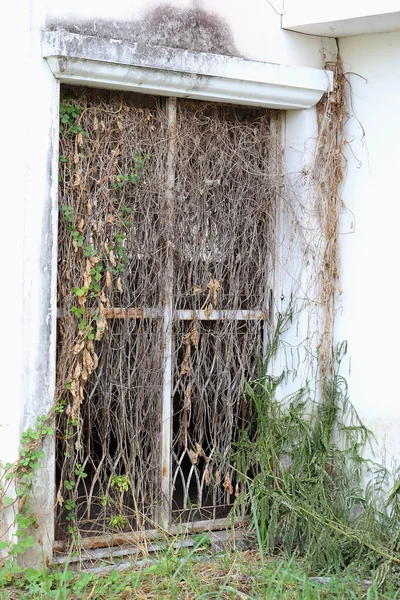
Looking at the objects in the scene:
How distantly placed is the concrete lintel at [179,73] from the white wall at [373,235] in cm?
30

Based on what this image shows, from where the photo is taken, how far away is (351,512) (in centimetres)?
556

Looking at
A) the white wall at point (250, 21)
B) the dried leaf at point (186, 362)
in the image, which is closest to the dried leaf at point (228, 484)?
the dried leaf at point (186, 362)

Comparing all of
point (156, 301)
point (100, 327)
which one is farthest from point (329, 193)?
point (100, 327)

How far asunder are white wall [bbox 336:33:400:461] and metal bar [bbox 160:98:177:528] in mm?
1236

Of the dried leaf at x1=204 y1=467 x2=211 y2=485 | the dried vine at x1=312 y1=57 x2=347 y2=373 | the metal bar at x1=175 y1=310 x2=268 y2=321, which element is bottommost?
the dried leaf at x1=204 y1=467 x2=211 y2=485

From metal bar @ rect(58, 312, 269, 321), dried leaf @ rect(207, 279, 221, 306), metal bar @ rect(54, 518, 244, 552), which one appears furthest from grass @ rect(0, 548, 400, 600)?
dried leaf @ rect(207, 279, 221, 306)

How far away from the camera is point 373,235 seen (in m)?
5.56

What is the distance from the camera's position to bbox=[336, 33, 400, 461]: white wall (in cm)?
544

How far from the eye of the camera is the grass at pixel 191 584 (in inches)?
178

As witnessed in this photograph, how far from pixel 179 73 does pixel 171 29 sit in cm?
28

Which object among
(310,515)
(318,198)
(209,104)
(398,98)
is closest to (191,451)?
(310,515)

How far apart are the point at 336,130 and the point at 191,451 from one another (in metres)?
2.41

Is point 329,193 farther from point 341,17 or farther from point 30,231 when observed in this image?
point 30,231

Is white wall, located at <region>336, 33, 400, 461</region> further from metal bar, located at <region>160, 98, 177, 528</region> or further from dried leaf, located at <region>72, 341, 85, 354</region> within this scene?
dried leaf, located at <region>72, 341, 85, 354</region>
